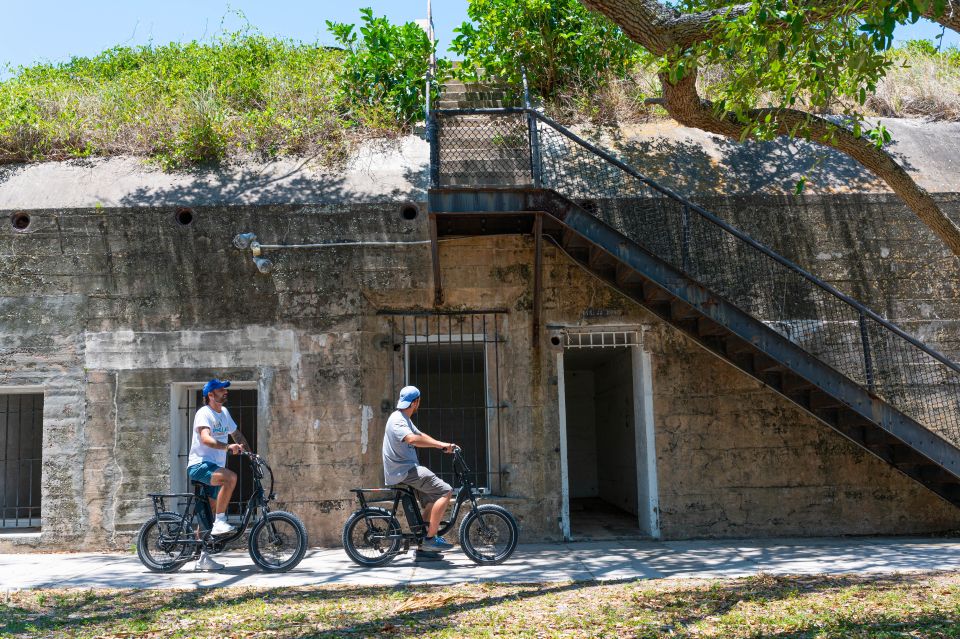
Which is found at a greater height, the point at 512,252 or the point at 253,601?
the point at 512,252

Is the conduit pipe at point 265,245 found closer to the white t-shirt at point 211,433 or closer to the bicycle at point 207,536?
the white t-shirt at point 211,433

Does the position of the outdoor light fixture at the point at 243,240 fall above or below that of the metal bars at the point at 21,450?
Result: above

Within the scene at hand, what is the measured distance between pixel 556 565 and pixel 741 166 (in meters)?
5.50

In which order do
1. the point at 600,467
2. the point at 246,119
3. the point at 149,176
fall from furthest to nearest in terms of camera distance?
the point at 600,467 < the point at 246,119 < the point at 149,176

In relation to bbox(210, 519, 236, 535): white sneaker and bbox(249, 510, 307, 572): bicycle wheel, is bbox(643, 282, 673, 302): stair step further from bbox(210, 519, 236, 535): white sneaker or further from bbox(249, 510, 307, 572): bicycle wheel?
bbox(210, 519, 236, 535): white sneaker

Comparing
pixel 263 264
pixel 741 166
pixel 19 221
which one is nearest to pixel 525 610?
pixel 263 264

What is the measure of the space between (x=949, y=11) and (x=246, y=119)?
25.9 ft

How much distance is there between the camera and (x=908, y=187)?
7383 millimetres

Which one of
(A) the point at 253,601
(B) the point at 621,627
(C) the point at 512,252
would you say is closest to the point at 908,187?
(C) the point at 512,252

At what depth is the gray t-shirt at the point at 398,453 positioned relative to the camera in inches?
294

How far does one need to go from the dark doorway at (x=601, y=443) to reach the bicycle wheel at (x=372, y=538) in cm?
258

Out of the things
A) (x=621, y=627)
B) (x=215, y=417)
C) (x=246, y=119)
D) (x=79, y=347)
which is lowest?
(x=621, y=627)

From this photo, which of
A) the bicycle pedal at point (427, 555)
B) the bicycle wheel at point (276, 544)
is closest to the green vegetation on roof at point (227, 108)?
the bicycle wheel at point (276, 544)

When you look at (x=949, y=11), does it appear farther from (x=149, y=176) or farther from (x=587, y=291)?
(x=149, y=176)
